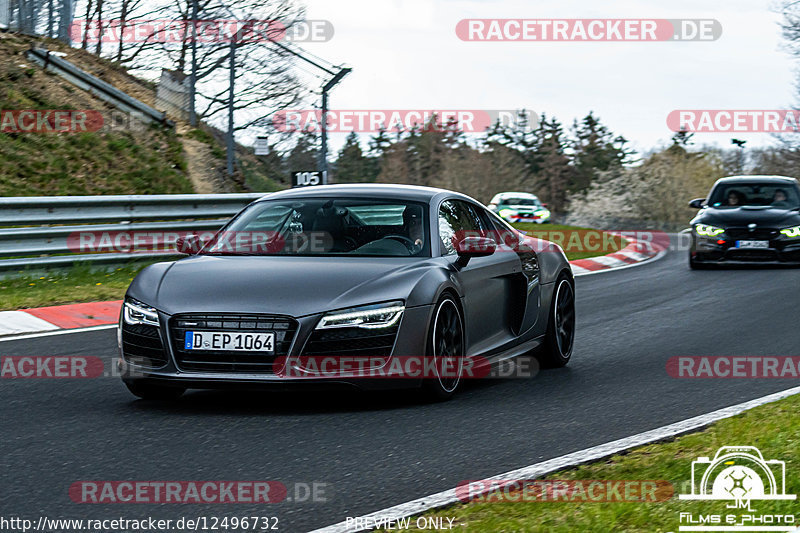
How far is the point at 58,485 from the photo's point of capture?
4820 millimetres

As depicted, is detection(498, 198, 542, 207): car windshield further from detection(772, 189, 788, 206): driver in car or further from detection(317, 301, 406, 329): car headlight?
detection(317, 301, 406, 329): car headlight

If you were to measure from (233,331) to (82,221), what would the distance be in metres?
8.17

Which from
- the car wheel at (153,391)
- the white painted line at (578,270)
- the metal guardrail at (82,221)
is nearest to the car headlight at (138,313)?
the car wheel at (153,391)

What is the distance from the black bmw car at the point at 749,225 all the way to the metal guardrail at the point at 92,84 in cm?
1207

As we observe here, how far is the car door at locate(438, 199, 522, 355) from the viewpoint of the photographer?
24.1 ft

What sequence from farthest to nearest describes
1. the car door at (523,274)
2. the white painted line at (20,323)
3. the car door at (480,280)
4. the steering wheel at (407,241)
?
the white painted line at (20,323)
the car door at (523,274)
the car door at (480,280)
the steering wheel at (407,241)

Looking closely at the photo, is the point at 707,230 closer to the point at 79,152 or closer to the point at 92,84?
the point at 79,152

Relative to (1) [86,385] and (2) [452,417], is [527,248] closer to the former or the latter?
(2) [452,417]

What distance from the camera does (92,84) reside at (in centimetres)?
2422

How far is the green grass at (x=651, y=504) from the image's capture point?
4133mm

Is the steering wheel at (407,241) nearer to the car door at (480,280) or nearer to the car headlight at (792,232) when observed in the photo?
the car door at (480,280)

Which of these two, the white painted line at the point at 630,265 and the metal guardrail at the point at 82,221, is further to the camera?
the white painted line at the point at 630,265

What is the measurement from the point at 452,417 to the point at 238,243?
1.95 m

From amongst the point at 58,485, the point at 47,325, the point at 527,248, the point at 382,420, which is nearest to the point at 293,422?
the point at 382,420
